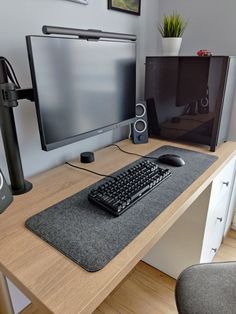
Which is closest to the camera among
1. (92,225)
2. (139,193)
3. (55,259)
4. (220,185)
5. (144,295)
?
(55,259)

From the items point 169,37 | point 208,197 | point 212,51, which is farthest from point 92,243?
point 212,51

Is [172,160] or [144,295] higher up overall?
[172,160]

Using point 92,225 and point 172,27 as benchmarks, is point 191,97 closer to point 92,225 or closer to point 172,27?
point 172,27

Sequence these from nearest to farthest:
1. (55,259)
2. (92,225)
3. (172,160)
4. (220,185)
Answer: (55,259)
(92,225)
(172,160)
(220,185)

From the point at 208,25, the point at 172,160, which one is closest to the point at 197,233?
the point at 172,160

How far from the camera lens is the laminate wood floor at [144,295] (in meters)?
1.27

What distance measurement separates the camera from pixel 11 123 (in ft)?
2.64

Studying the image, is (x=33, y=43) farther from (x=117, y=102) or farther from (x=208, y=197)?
(x=208, y=197)

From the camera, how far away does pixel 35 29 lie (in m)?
0.93

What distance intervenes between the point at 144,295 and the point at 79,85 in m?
1.15

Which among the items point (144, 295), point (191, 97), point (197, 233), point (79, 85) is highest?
point (79, 85)

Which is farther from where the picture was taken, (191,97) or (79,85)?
(191,97)

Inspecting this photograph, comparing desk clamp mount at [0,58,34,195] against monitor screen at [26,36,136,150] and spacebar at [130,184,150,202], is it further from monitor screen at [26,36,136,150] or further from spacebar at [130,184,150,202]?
spacebar at [130,184,150,202]

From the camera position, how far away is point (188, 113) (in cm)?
133
